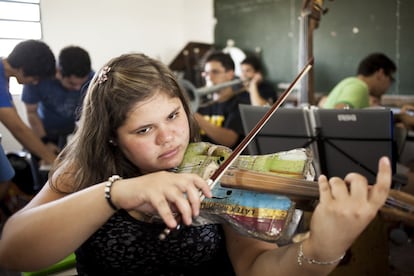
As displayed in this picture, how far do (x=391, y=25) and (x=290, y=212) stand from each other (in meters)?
3.14

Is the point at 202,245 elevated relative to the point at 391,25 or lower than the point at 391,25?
lower

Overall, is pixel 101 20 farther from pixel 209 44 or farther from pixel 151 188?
pixel 151 188

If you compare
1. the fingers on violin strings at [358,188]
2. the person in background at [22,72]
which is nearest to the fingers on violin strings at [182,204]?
the fingers on violin strings at [358,188]

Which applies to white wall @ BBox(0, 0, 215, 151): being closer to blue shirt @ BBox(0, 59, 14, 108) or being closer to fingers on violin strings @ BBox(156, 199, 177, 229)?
blue shirt @ BBox(0, 59, 14, 108)

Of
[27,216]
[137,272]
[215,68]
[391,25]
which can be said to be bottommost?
[137,272]

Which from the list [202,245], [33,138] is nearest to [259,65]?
[33,138]

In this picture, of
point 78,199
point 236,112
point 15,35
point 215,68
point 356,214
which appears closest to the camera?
point 356,214

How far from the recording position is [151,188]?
66 centimetres

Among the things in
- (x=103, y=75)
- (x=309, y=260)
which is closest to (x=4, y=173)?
(x=103, y=75)

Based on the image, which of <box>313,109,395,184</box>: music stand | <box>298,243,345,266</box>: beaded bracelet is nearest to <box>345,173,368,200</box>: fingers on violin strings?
<box>298,243,345,266</box>: beaded bracelet

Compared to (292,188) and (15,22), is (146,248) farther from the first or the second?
(15,22)

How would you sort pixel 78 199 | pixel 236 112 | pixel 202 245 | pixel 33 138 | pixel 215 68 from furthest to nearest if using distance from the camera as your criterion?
1. pixel 215 68
2. pixel 236 112
3. pixel 33 138
4. pixel 202 245
5. pixel 78 199

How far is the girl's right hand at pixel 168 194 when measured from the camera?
0.62m

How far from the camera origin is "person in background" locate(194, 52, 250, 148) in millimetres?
2431
